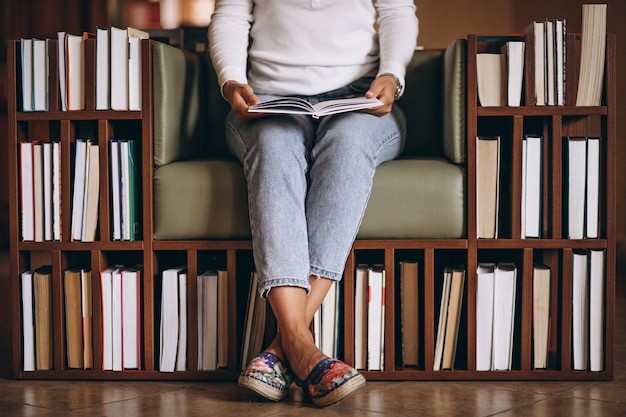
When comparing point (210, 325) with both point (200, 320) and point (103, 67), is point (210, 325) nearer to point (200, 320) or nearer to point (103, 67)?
point (200, 320)

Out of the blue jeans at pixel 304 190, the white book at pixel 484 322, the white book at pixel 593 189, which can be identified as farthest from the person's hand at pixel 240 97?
the white book at pixel 593 189

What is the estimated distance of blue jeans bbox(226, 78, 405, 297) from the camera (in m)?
1.75

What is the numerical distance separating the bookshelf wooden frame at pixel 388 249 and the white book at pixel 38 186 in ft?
0.12

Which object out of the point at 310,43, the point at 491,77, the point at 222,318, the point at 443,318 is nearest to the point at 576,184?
the point at 491,77

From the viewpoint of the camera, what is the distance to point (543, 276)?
191 cm

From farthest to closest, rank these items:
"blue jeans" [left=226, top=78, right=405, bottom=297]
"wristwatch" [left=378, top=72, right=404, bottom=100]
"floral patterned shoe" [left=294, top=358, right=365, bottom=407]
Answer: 1. "wristwatch" [left=378, top=72, right=404, bottom=100]
2. "blue jeans" [left=226, top=78, right=405, bottom=297]
3. "floral patterned shoe" [left=294, top=358, right=365, bottom=407]

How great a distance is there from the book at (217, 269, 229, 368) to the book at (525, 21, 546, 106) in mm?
759

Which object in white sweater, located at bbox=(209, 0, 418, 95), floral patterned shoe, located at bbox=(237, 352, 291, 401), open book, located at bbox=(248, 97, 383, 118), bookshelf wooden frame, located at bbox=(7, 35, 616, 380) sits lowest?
floral patterned shoe, located at bbox=(237, 352, 291, 401)

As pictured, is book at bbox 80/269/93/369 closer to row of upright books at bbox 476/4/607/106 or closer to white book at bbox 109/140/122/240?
white book at bbox 109/140/122/240

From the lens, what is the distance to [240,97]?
1927mm

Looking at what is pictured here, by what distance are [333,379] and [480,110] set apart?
0.66 meters

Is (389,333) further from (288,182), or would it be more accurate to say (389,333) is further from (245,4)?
(245,4)

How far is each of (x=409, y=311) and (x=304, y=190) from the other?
1.18ft

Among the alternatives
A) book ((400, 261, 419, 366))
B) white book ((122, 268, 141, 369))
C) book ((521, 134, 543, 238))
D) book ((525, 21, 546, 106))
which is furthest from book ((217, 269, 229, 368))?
book ((525, 21, 546, 106))
